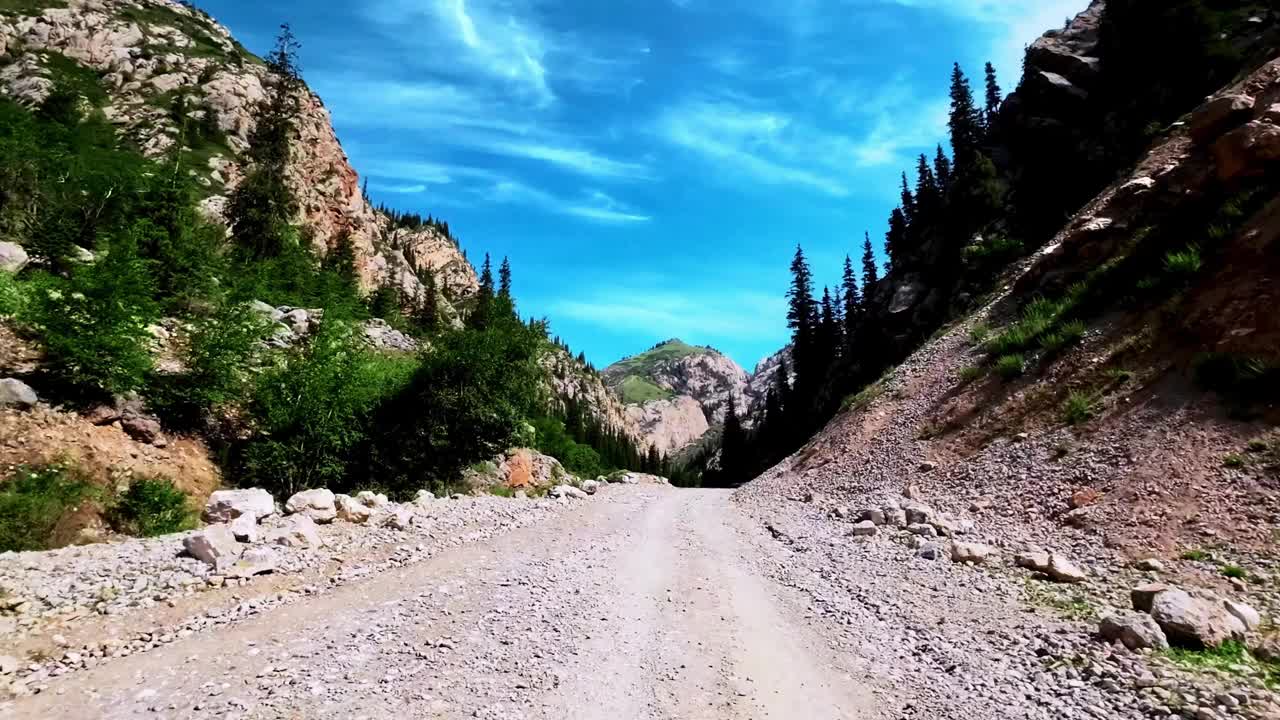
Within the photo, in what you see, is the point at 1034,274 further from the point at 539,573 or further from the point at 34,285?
the point at 34,285

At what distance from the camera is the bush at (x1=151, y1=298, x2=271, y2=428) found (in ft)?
57.2

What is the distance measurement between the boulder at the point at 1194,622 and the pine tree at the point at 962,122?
251 ft

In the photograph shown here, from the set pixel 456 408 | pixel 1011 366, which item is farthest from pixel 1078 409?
pixel 456 408

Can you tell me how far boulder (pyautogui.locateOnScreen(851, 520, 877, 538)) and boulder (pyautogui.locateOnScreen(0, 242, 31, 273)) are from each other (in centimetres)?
2799

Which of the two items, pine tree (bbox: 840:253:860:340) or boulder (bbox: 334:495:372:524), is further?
pine tree (bbox: 840:253:860:340)

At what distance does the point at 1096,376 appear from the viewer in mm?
14594

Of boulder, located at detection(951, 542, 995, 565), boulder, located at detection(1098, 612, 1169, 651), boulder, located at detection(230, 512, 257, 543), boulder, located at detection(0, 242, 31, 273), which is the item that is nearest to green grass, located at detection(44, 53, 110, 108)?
boulder, located at detection(0, 242, 31, 273)

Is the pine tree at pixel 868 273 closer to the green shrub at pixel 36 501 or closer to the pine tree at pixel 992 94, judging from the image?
the pine tree at pixel 992 94

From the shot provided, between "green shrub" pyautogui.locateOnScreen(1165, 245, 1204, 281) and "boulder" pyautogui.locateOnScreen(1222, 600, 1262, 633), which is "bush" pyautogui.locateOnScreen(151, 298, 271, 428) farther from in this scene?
"green shrub" pyautogui.locateOnScreen(1165, 245, 1204, 281)

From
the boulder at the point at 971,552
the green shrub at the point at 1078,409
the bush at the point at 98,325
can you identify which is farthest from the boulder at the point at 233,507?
the green shrub at the point at 1078,409

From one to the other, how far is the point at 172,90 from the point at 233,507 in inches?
4191

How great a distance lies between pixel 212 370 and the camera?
18.0m

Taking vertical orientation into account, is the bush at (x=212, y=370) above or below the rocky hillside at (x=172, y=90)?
below

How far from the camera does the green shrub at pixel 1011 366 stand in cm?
1812
